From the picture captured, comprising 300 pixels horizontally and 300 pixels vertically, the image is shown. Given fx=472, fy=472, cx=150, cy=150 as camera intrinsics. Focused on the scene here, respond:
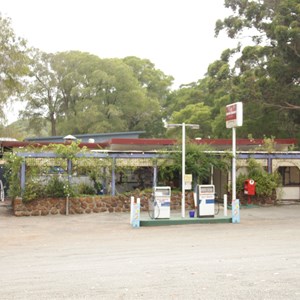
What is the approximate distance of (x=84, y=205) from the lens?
19.7m

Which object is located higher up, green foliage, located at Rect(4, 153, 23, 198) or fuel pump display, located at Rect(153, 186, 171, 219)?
green foliage, located at Rect(4, 153, 23, 198)

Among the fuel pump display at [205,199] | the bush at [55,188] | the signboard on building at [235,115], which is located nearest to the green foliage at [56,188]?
the bush at [55,188]

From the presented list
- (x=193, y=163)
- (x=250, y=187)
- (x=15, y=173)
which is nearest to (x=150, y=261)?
(x=15, y=173)

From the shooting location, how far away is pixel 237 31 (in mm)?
32250

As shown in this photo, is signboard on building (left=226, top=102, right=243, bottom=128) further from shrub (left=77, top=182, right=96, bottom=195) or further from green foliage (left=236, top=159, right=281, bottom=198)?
shrub (left=77, top=182, right=96, bottom=195)

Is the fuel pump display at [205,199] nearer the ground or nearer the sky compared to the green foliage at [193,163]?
nearer the ground

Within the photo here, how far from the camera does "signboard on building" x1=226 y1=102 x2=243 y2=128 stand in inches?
673

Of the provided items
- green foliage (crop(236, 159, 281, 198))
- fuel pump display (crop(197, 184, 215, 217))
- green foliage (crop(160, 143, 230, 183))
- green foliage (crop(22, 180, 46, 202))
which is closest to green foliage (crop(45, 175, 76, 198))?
green foliage (crop(22, 180, 46, 202))

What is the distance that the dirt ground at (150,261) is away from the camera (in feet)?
22.0

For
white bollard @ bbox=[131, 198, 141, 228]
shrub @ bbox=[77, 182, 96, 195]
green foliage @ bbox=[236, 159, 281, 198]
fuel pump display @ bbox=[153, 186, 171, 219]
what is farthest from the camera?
green foliage @ bbox=[236, 159, 281, 198]

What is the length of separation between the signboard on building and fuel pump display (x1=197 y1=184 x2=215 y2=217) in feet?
8.15

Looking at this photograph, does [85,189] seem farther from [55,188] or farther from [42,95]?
[42,95]

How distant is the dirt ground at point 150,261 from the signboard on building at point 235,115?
141 inches

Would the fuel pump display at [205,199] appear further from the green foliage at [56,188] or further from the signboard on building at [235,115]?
the green foliage at [56,188]
